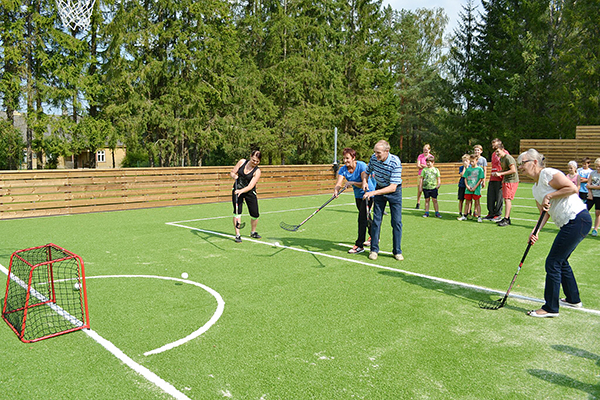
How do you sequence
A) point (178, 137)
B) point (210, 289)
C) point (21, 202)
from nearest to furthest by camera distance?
point (210, 289) < point (21, 202) < point (178, 137)

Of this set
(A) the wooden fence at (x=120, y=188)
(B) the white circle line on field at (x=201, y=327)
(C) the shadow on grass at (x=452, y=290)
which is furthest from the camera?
(A) the wooden fence at (x=120, y=188)

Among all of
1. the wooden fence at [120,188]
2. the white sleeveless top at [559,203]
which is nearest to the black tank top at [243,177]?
the white sleeveless top at [559,203]

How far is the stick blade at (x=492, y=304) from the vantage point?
16.4 feet

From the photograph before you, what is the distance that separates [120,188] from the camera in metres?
14.1

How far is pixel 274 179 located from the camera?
18.5 metres

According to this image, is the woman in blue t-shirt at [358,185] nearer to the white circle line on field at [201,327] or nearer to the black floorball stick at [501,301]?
the black floorball stick at [501,301]

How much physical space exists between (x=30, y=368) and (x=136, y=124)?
21.9 metres

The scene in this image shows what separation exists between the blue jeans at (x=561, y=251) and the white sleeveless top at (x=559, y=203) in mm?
56

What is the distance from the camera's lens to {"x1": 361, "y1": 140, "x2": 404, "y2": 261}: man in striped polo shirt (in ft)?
23.0

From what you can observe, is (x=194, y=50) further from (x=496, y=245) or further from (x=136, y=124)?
(x=496, y=245)

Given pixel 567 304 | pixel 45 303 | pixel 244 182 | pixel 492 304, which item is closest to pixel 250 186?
pixel 244 182

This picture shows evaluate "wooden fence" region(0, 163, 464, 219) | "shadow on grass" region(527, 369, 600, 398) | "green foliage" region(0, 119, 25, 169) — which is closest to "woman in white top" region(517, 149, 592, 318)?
"shadow on grass" region(527, 369, 600, 398)

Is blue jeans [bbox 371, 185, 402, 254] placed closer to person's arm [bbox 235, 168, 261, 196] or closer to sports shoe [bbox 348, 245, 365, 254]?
sports shoe [bbox 348, 245, 365, 254]

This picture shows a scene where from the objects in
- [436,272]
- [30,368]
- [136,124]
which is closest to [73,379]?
[30,368]
